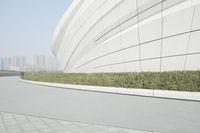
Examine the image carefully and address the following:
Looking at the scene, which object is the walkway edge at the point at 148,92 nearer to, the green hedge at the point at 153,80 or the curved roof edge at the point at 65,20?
the green hedge at the point at 153,80

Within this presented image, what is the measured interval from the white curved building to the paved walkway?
32.0 feet

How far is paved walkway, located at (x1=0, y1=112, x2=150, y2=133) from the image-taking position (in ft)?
18.2

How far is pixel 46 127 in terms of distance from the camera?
5883 mm

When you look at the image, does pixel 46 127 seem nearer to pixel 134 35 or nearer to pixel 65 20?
pixel 134 35

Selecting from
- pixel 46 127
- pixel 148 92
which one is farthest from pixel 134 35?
pixel 46 127

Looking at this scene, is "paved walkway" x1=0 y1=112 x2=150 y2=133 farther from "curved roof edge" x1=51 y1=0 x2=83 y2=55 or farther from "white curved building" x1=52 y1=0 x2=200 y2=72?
"curved roof edge" x1=51 y1=0 x2=83 y2=55

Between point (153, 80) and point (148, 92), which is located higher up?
point (153, 80)

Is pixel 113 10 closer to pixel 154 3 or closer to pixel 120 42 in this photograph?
pixel 120 42

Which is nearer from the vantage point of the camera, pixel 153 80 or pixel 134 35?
pixel 153 80

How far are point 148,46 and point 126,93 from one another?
5.17 meters

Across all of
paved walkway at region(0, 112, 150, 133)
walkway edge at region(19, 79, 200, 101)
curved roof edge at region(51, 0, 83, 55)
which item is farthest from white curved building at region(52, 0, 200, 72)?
paved walkway at region(0, 112, 150, 133)

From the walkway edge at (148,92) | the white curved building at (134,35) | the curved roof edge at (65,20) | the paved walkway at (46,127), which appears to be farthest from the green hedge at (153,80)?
the curved roof edge at (65,20)

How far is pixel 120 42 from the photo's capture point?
61.7ft

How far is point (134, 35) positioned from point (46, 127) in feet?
42.2
